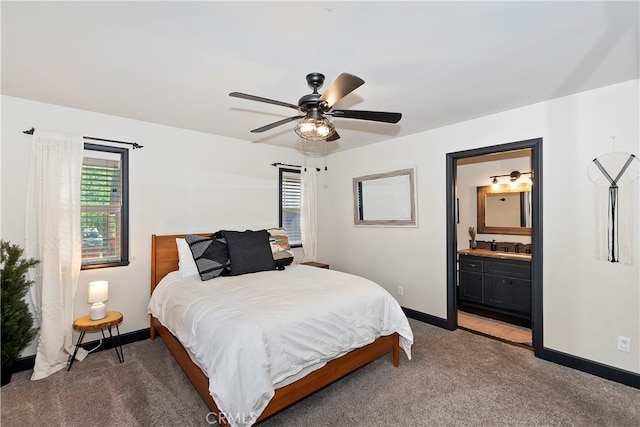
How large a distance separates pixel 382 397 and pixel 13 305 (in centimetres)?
305

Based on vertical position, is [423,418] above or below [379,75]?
below

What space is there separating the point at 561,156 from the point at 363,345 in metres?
2.48

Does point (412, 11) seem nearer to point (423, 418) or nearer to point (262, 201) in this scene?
point (423, 418)

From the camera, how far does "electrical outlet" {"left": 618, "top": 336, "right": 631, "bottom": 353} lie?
240 cm

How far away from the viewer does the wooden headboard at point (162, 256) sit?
3.35 m

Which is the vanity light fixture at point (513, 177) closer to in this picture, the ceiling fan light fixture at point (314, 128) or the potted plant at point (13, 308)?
the ceiling fan light fixture at point (314, 128)

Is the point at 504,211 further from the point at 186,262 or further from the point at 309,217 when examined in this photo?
the point at 186,262

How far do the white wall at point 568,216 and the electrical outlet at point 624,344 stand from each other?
0.09ft

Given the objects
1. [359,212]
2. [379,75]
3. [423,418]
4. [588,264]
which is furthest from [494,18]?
[359,212]

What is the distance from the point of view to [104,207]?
316 centimetres

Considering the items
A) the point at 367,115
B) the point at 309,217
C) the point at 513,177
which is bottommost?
the point at 309,217

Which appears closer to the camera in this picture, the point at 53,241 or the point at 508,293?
the point at 53,241

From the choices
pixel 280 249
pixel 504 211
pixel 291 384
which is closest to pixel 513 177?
pixel 504 211

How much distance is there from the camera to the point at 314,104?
2.11 metres
